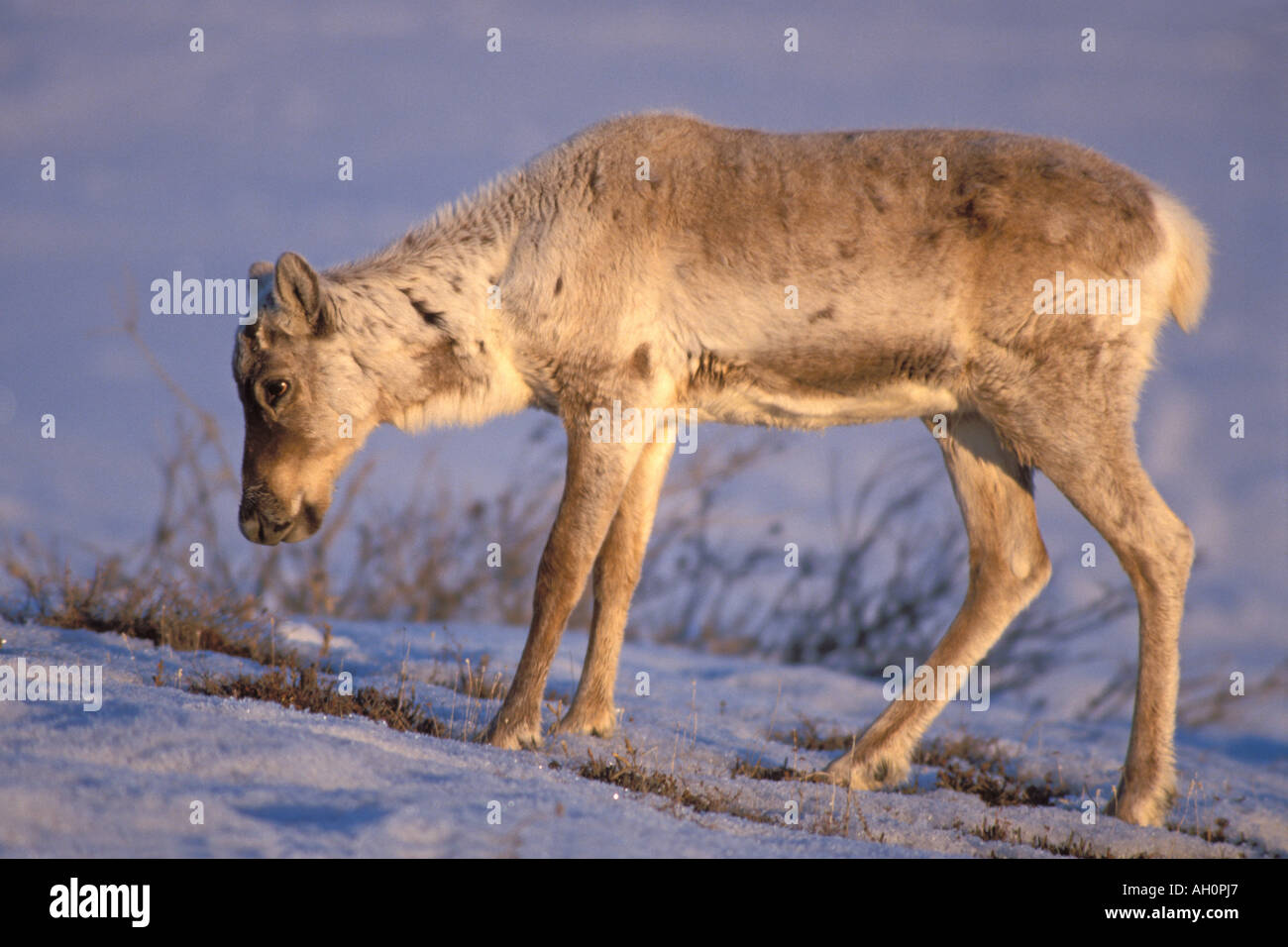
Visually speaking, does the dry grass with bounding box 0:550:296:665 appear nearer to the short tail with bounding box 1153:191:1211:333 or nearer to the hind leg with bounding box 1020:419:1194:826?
the hind leg with bounding box 1020:419:1194:826

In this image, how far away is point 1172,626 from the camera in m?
5.75

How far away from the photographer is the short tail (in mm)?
5879

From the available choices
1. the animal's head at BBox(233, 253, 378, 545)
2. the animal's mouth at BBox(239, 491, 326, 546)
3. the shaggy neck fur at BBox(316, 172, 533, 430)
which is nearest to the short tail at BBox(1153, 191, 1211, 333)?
the shaggy neck fur at BBox(316, 172, 533, 430)

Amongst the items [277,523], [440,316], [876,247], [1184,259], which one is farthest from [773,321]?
[277,523]

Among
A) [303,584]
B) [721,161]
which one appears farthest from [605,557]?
[303,584]

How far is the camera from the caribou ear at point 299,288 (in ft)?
19.2

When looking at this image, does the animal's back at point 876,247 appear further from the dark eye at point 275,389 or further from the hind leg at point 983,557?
the dark eye at point 275,389

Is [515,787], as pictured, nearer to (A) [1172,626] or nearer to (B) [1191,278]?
(A) [1172,626]

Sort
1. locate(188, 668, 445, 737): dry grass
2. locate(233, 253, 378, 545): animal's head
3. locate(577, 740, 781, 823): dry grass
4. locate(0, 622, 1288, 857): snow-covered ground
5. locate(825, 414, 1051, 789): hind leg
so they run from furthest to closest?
locate(825, 414, 1051, 789): hind leg < locate(233, 253, 378, 545): animal's head < locate(188, 668, 445, 737): dry grass < locate(577, 740, 781, 823): dry grass < locate(0, 622, 1288, 857): snow-covered ground

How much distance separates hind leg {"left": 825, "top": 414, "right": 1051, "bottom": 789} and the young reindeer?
0.03m

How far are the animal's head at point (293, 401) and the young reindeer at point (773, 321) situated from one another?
0.05 feet

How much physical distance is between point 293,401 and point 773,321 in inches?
96.7

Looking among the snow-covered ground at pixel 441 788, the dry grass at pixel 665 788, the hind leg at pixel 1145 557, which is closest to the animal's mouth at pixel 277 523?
the snow-covered ground at pixel 441 788

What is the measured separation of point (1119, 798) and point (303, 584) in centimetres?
888
